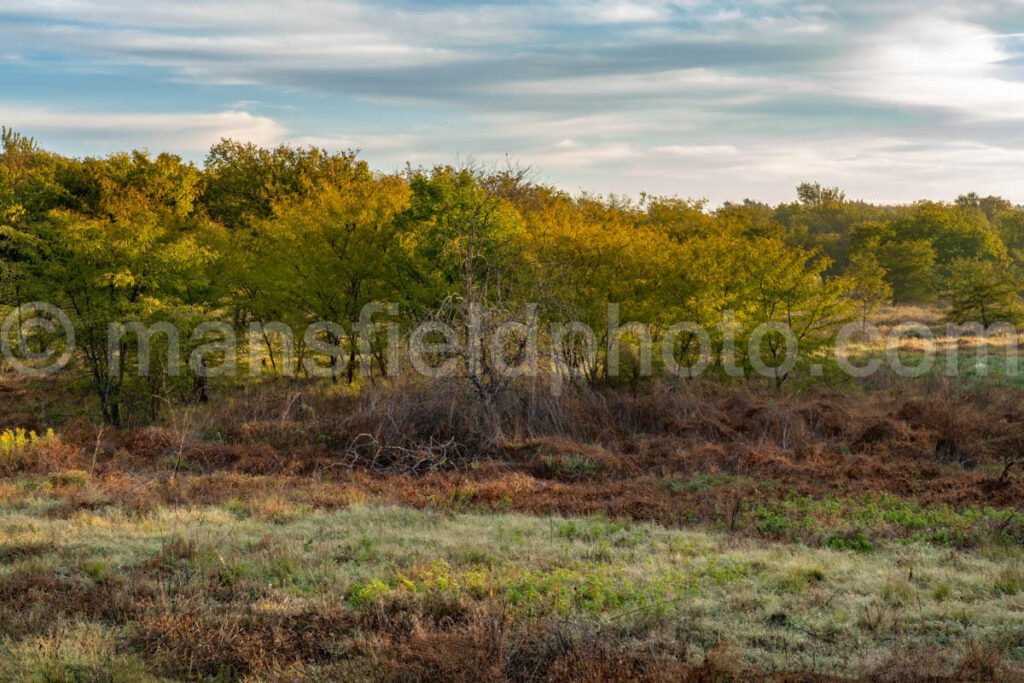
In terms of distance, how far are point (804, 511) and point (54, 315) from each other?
21489 millimetres

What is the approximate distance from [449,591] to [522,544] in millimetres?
2011

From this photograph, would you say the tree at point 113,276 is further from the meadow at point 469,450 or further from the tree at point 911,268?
the tree at point 911,268

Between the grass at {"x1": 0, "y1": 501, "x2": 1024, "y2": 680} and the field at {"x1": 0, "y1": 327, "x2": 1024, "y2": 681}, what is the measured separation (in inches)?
1.3

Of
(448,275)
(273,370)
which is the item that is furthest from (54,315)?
(448,275)

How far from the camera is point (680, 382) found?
78.5 ft

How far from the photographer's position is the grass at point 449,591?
6.32 metres

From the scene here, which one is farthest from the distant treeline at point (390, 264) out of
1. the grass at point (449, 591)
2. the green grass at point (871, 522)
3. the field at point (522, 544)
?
the grass at point (449, 591)

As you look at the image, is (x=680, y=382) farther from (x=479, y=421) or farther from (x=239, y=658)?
(x=239, y=658)

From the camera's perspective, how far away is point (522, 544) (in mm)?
9383

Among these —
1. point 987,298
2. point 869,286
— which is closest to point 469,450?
point 987,298

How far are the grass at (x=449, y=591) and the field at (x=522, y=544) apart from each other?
33 mm

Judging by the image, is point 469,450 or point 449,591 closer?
point 449,591

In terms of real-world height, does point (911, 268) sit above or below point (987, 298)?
above

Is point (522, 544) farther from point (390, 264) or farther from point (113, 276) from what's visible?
point (113, 276)
